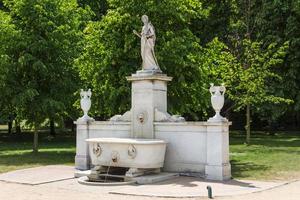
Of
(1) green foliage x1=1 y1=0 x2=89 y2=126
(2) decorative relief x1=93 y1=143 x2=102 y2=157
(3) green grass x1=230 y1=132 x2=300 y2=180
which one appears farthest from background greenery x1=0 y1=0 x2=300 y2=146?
(2) decorative relief x1=93 y1=143 x2=102 y2=157

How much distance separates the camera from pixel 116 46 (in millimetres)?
22344

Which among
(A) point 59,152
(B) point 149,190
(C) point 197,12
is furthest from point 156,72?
(A) point 59,152

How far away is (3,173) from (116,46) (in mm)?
7676

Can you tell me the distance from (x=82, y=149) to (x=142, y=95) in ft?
10.8

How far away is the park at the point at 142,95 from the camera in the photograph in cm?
1530

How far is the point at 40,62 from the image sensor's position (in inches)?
955

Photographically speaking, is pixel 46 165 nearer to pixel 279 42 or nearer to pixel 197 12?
pixel 197 12

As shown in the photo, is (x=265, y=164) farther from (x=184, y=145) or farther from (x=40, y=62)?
(x=40, y=62)

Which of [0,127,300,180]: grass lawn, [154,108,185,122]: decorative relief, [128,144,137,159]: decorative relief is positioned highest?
[154,108,185,122]: decorative relief

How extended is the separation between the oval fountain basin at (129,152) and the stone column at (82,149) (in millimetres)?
2036

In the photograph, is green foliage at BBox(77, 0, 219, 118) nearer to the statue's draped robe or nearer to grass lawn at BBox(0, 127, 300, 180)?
grass lawn at BBox(0, 127, 300, 180)

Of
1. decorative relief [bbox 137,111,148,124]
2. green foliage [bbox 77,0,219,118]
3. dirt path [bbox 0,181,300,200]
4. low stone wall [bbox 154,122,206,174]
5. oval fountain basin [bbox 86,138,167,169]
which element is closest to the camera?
dirt path [bbox 0,181,300,200]

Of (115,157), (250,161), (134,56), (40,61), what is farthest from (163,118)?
(40,61)

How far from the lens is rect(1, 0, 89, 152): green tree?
24.4 m
